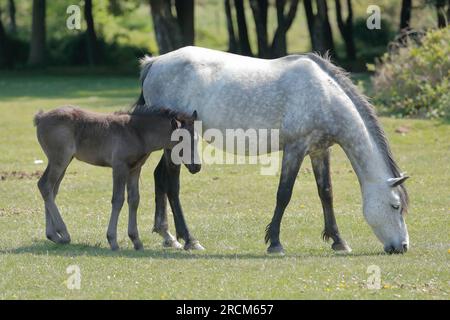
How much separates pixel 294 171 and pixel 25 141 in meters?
12.6

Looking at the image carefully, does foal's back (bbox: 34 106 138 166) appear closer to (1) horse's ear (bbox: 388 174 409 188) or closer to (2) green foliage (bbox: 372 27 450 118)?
(1) horse's ear (bbox: 388 174 409 188)

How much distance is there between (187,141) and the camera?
11.9m

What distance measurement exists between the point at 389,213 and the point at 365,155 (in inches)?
29.5

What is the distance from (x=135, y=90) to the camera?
118 feet

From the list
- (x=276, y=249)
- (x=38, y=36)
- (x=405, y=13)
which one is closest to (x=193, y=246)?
(x=276, y=249)

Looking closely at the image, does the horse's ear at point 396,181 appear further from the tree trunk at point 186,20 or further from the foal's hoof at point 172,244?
the tree trunk at point 186,20

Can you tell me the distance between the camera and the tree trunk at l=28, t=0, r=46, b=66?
4569cm

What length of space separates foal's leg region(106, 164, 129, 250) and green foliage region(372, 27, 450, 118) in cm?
1342

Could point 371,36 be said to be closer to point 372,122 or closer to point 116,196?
point 372,122

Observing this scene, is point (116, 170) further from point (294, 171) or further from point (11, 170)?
point (11, 170)

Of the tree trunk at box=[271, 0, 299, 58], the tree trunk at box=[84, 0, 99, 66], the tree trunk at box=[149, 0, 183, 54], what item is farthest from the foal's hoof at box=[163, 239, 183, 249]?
the tree trunk at box=[84, 0, 99, 66]

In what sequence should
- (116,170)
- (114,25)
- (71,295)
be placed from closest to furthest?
(71,295)
(116,170)
(114,25)


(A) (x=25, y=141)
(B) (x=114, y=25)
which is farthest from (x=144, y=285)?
(B) (x=114, y=25)

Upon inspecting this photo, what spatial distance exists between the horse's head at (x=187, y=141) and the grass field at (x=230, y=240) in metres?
1.12
